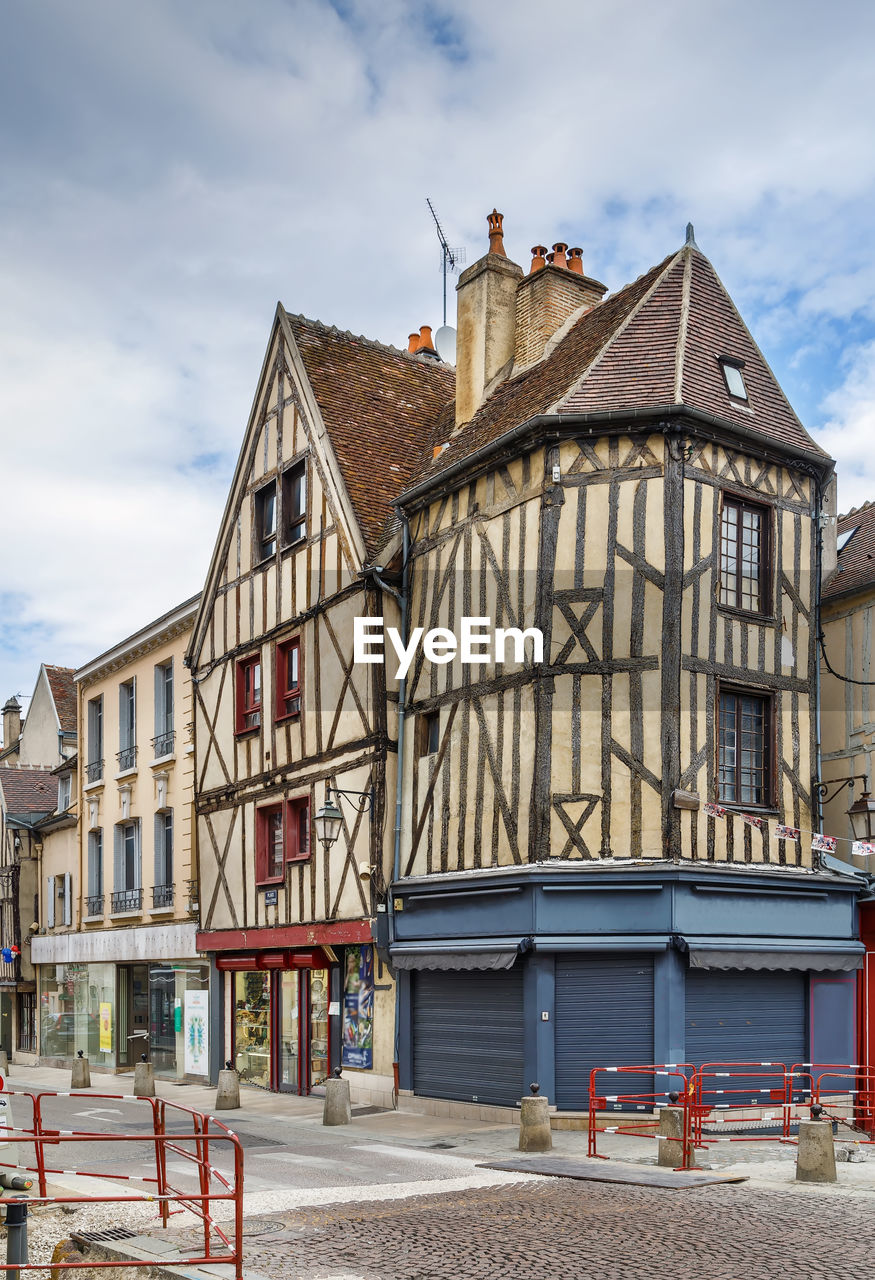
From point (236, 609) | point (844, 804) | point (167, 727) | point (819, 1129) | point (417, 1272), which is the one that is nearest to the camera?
point (417, 1272)

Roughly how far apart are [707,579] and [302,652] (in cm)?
667

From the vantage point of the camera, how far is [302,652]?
1938 cm

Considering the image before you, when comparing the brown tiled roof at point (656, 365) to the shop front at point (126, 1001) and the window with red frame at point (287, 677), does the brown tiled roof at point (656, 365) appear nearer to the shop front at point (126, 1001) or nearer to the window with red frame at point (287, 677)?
the window with red frame at point (287, 677)

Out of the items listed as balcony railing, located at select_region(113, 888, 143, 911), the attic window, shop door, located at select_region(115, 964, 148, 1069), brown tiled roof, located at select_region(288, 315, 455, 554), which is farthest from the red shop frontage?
the attic window

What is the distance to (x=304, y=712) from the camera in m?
19.2

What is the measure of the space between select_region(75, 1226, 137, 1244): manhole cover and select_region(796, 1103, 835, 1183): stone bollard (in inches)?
199

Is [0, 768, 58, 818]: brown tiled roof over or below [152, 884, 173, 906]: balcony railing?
over

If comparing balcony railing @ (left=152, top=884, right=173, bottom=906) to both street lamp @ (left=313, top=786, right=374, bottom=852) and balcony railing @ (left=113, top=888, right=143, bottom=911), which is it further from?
street lamp @ (left=313, top=786, right=374, bottom=852)

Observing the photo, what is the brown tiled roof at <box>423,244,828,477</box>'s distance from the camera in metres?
15.4

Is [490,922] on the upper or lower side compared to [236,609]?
lower

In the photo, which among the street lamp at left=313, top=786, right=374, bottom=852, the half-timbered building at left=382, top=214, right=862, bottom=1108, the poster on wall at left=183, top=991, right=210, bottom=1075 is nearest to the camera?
the half-timbered building at left=382, top=214, right=862, bottom=1108

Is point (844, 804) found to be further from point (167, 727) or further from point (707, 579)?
point (167, 727)

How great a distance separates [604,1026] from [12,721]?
34.1 metres

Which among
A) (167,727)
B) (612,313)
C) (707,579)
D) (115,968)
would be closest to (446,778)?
(707,579)
